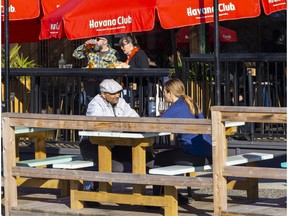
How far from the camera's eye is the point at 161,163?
1014 centimetres

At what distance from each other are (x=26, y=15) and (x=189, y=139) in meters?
5.91

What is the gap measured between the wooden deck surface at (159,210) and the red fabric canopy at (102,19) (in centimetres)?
329

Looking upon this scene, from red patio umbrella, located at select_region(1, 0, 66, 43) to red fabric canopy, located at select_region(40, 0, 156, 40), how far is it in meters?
0.79

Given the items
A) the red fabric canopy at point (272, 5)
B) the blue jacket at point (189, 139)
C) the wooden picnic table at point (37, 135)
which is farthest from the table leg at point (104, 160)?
the red fabric canopy at point (272, 5)

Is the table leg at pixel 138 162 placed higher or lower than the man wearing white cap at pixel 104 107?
lower

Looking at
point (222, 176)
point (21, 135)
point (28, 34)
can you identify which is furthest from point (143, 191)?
point (28, 34)

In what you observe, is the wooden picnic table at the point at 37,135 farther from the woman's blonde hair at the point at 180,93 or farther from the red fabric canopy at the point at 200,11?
the red fabric canopy at the point at 200,11

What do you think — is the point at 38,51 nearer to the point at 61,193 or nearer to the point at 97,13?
the point at 97,13

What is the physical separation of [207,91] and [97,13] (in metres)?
1.90

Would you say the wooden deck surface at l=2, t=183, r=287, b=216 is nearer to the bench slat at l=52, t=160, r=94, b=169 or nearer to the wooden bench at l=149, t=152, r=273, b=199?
the wooden bench at l=149, t=152, r=273, b=199

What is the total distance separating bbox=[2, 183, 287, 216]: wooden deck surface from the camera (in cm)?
947

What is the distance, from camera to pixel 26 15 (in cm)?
1537

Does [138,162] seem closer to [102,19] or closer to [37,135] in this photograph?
[37,135]

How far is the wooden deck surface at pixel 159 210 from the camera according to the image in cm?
947
